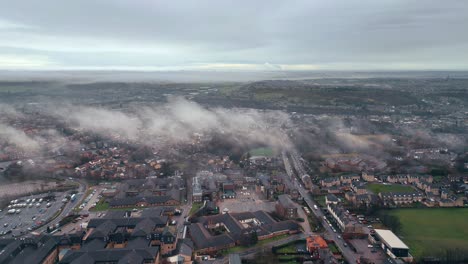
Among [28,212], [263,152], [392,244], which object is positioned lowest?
[28,212]

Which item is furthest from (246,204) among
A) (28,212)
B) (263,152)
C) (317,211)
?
(28,212)

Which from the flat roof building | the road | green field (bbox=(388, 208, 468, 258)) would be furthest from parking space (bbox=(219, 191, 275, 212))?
the road

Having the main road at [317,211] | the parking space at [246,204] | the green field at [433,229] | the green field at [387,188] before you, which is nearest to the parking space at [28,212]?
the parking space at [246,204]

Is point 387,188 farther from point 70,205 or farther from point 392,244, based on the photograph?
point 70,205

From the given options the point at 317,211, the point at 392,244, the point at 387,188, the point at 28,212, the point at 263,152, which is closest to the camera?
the point at 392,244

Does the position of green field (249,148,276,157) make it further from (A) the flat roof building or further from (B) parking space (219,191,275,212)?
(A) the flat roof building

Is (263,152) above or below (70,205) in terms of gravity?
above

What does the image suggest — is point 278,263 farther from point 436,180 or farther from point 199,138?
point 199,138
